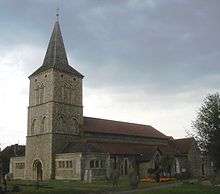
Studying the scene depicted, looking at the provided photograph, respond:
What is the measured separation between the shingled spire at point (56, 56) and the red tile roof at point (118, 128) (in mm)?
8713

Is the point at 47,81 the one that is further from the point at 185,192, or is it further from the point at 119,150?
the point at 185,192

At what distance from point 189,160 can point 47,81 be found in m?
30.3

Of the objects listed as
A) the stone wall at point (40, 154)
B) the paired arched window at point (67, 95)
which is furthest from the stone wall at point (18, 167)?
the paired arched window at point (67, 95)

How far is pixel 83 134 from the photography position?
217ft

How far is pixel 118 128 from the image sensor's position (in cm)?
7331

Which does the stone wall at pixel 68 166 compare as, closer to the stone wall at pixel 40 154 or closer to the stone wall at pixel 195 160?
the stone wall at pixel 40 154

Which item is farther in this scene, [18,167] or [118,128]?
[118,128]

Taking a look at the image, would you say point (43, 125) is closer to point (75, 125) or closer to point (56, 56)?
point (75, 125)

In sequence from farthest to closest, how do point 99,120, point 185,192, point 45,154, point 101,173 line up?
1. point 99,120
2. point 45,154
3. point 101,173
4. point 185,192

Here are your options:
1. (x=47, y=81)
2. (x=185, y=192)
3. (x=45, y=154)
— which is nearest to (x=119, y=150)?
(x=45, y=154)

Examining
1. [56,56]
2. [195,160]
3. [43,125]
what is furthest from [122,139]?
[56,56]

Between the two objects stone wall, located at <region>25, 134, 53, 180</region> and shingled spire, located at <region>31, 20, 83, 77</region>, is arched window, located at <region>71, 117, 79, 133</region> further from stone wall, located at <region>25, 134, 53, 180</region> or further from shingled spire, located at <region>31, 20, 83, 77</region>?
shingled spire, located at <region>31, 20, 83, 77</region>

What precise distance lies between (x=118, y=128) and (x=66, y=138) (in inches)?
483

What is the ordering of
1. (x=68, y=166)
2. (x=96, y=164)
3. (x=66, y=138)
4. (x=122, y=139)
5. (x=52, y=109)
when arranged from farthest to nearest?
→ (x=122, y=139) < (x=66, y=138) < (x=52, y=109) < (x=68, y=166) < (x=96, y=164)
